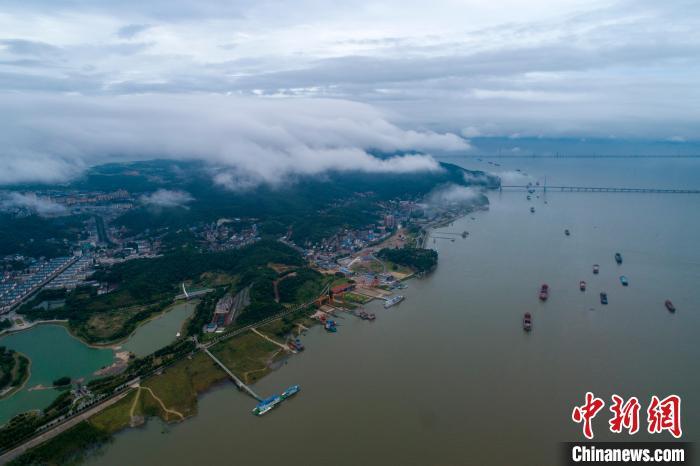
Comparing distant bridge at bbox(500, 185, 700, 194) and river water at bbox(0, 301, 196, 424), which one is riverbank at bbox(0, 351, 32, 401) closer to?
river water at bbox(0, 301, 196, 424)

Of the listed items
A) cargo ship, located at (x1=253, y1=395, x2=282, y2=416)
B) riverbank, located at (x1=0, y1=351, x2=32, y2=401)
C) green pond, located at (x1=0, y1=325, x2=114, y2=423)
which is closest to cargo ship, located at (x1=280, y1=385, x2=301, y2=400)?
cargo ship, located at (x1=253, y1=395, x2=282, y2=416)

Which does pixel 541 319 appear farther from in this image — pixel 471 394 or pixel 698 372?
pixel 471 394

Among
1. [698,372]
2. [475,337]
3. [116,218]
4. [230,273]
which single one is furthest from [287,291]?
[116,218]

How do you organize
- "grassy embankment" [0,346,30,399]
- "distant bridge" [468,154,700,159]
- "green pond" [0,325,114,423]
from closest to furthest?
"green pond" [0,325,114,423]
"grassy embankment" [0,346,30,399]
"distant bridge" [468,154,700,159]

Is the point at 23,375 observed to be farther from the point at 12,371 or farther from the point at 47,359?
the point at 47,359

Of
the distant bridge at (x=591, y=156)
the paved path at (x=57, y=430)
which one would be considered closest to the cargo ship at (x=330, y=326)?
the paved path at (x=57, y=430)

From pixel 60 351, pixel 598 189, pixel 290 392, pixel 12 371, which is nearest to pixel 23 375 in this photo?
pixel 12 371
